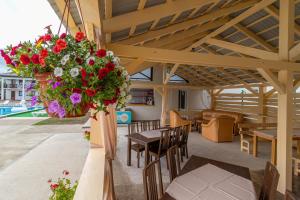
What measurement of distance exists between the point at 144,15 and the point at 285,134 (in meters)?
3.17

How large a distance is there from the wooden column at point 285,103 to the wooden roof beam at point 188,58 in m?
0.27

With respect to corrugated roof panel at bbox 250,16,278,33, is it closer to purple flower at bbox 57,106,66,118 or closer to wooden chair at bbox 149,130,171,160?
wooden chair at bbox 149,130,171,160

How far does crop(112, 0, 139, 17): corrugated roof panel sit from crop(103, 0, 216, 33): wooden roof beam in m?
0.06

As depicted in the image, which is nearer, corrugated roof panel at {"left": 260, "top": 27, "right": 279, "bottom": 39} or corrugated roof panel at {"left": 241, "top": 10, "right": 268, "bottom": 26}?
corrugated roof panel at {"left": 241, "top": 10, "right": 268, "bottom": 26}

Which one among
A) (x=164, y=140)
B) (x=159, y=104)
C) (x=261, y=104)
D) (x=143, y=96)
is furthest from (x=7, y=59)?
(x=159, y=104)

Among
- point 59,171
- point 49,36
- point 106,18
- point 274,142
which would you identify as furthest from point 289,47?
point 59,171

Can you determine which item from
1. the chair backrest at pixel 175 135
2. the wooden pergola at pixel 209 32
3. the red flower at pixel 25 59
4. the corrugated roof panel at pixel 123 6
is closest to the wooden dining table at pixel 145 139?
the chair backrest at pixel 175 135

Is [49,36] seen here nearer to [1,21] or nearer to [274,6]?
[1,21]

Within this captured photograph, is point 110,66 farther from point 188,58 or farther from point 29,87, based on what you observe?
point 188,58

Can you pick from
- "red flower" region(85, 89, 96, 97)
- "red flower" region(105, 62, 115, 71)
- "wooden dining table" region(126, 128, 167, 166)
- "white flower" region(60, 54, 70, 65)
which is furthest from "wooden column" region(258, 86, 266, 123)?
"white flower" region(60, 54, 70, 65)

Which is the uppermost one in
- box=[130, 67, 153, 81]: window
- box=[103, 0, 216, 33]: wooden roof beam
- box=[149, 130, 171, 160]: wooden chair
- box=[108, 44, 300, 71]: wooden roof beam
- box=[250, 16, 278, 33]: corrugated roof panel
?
box=[250, 16, 278, 33]: corrugated roof panel

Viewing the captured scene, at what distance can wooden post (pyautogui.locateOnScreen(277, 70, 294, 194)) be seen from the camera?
339 cm

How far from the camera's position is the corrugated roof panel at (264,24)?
4.34 m

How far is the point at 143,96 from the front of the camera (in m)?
13.0
